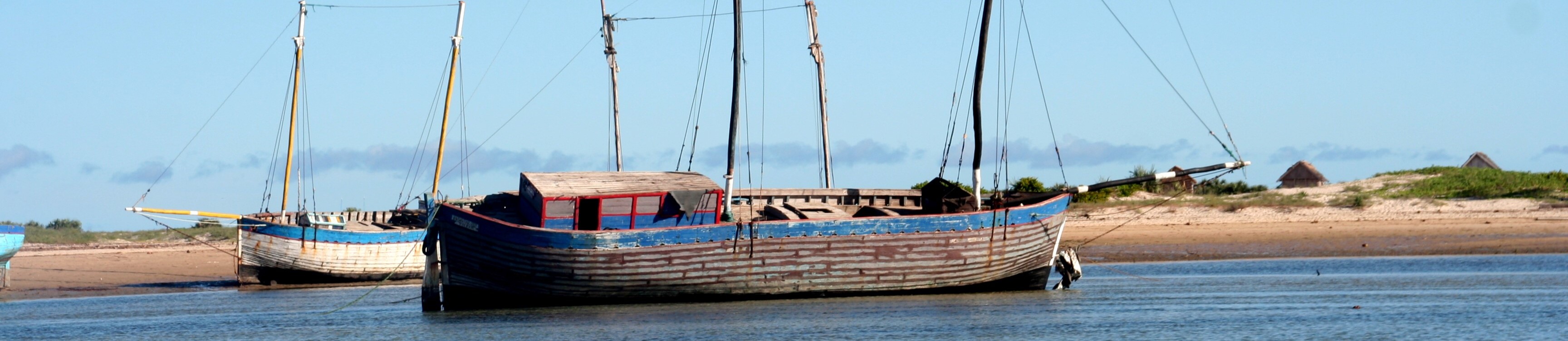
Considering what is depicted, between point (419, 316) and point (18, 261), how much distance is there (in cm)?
2617

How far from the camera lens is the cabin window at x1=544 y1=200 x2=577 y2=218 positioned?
2384cm

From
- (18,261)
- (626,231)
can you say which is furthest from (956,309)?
(18,261)

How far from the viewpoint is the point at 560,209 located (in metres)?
23.9

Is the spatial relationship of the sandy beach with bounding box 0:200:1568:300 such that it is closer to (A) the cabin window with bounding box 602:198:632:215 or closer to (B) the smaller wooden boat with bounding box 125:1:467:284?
(B) the smaller wooden boat with bounding box 125:1:467:284

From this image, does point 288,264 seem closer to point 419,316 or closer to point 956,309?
point 419,316

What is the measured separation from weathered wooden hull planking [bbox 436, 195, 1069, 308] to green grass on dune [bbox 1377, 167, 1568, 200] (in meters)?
23.9

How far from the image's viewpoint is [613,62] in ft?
138

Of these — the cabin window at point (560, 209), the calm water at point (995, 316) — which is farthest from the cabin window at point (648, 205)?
the calm water at point (995, 316)

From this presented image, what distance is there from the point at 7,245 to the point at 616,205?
19563 millimetres

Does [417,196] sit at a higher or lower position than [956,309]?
higher

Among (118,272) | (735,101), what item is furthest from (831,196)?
(118,272)

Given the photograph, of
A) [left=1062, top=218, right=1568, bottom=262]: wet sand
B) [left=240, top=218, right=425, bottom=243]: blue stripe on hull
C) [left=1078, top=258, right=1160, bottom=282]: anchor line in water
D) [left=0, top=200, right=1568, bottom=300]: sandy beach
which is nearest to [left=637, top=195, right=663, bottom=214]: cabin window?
[left=1078, top=258, right=1160, bottom=282]: anchor line in water

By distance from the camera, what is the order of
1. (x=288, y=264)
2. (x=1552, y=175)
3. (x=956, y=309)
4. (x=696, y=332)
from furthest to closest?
(x=1552, y=175) → (x=288, y=264) → (x=956, y=309) → (x=696, y=332)

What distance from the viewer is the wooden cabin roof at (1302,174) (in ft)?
182
